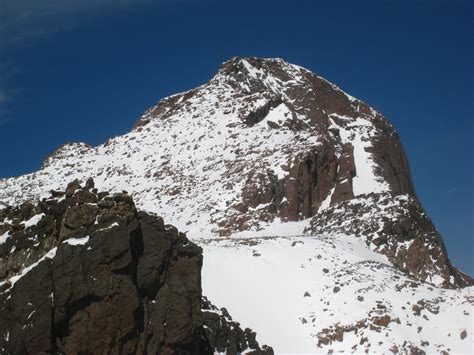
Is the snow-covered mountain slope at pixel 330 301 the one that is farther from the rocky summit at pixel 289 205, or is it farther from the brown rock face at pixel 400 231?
the brown rock face at pixel 400 231

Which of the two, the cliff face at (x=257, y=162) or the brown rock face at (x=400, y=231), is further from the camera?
the cliff face at (x=257, y=162)

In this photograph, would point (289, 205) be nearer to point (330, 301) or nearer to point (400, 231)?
point (400, 231)

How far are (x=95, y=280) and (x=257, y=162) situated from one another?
39.7m

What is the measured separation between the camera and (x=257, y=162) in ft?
190

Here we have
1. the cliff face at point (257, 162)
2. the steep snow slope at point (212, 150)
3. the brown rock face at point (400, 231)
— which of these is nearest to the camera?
the brown rock face at point (400, 231)

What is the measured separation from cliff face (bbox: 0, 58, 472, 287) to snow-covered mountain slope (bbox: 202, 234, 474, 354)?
8.38 m

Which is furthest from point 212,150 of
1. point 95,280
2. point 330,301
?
point 95,280

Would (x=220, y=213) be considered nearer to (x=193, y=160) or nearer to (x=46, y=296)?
(x=193, y=160)

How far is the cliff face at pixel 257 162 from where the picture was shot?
1959 inches

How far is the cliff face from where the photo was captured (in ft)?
163

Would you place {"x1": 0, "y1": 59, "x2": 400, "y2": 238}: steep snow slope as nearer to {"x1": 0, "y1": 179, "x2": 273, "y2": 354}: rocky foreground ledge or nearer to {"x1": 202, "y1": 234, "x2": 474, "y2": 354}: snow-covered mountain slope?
{"x1": 202, "y1": 234, "x2": 474, "y2": 354}: snow-covered mountain slope

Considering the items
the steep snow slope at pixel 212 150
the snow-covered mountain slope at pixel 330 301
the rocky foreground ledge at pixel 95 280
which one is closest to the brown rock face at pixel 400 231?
the snow-covered mountain slope at pixel 330 301

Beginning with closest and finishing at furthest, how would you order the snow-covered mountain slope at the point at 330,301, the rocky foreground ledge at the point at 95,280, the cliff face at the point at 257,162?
the rocky foreground ledge at the point at 95,280 < the snow-covered mountain slope at the point at 330,301 < the cliff face at the point at 257,162

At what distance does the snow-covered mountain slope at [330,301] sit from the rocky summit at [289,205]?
0.25ft
